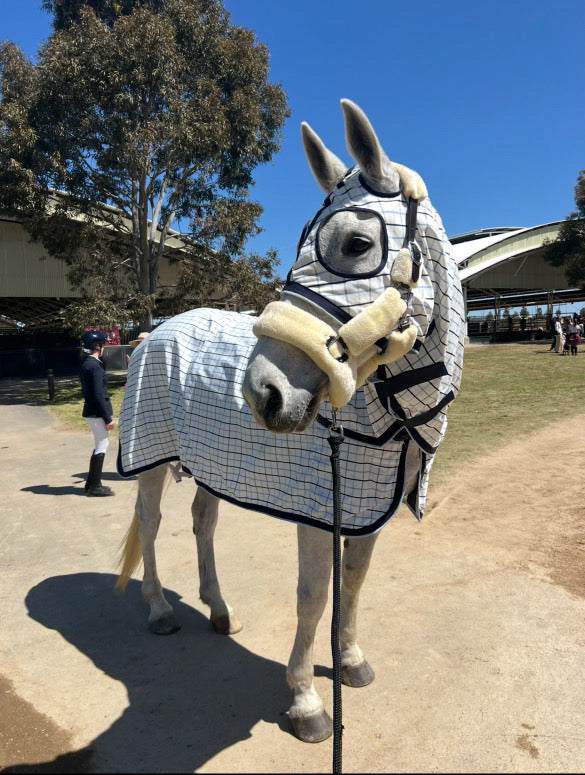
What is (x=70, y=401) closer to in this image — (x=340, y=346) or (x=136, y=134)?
(x=136, y=134)

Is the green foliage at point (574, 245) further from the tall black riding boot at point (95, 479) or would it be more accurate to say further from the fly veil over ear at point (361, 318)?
the fly veil over ear at point (361, 318)

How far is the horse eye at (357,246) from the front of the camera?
1610 millimetres

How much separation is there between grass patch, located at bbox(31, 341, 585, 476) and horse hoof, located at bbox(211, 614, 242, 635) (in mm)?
3537

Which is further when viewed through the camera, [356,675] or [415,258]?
[356,675]

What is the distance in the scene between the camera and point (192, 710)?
95.7 inches

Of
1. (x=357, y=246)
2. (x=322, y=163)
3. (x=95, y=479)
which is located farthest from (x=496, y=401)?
(x=357, y=246)

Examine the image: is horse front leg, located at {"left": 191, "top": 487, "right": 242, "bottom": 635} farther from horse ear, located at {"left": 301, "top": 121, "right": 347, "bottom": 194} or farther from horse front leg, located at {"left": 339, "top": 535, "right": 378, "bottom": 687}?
horse ear, located at {"left": 301, "top": 121, "right": 347, "bottom": 194}

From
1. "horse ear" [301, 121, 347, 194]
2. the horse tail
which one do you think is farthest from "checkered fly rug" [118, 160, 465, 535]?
the horse tail

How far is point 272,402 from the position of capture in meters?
1.50

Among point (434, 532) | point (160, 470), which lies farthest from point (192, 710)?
point (434, 532)

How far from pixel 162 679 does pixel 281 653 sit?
64 centimetres

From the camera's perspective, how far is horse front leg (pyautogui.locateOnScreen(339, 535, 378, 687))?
8.57 feet

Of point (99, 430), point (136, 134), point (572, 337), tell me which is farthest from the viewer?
point (572, 337)

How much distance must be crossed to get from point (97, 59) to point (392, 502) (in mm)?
16545
